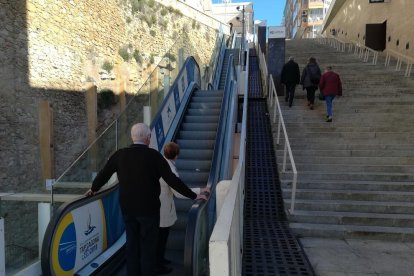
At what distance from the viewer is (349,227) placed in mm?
5242

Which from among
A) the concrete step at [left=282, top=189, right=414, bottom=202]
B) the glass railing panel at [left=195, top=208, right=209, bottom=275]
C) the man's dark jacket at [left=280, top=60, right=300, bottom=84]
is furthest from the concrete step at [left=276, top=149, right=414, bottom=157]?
the glass railing panel at [left=195, top=208, right=209, bottom=275]

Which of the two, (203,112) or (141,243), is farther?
(203,112)

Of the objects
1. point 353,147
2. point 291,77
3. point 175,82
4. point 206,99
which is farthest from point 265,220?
point 291,77

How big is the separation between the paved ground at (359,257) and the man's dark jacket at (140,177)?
193 cm

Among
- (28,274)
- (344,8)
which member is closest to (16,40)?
(28,274)

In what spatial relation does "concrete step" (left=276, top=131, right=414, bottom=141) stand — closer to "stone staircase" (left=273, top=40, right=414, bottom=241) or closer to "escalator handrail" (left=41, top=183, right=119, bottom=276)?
"stone staircase" (left=273, top=40, right=414, bottom=241)

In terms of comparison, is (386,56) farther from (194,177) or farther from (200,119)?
(194,177)

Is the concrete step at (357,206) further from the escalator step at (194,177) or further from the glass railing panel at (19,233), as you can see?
the glass railing panel at (19,233)

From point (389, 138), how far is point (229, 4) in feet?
140

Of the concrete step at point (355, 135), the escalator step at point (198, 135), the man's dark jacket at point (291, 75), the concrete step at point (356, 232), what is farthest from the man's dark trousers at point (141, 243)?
the man's dark jacket at point (291, 75)

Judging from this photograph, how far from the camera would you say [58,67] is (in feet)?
43.8

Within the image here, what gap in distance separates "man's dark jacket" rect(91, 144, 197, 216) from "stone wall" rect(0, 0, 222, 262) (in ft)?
20.1

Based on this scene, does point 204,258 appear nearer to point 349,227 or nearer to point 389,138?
point 349,227

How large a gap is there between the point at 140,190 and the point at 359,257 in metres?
2.71
